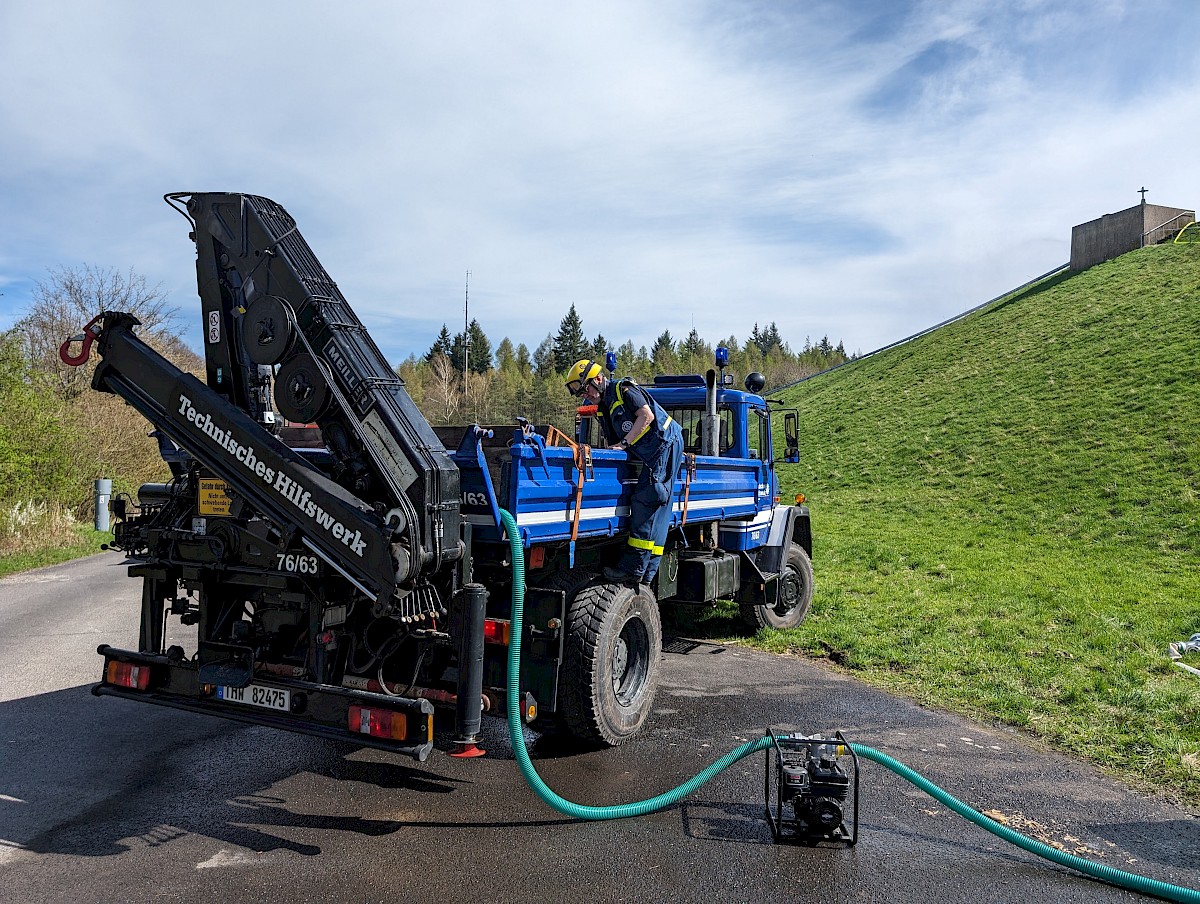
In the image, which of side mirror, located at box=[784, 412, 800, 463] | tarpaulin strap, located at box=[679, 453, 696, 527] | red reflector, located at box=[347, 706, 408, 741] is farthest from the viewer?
side mirror, located at box=[784, 412, 800, 463]

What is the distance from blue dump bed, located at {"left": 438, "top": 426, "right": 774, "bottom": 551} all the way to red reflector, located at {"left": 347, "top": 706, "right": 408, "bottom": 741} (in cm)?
109

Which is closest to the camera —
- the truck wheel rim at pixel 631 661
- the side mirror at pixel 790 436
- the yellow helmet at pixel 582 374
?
the truck wheel rim at pixel 631 661

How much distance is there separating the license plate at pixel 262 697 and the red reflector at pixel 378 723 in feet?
1.36

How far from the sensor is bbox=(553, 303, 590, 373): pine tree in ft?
237

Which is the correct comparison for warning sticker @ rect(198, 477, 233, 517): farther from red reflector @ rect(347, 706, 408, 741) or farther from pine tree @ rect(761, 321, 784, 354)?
pine tree @ rect(761, 321, 784, 354)

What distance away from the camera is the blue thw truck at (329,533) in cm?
420

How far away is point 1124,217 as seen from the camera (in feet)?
136

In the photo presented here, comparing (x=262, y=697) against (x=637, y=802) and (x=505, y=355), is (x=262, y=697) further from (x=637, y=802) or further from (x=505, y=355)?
(x=505, y=355)

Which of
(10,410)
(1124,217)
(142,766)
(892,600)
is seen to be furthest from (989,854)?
(1124,217)

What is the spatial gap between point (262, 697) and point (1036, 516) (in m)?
16.4

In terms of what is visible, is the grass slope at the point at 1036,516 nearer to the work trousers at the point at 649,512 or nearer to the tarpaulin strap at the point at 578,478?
the work trousers at the point at 649,512

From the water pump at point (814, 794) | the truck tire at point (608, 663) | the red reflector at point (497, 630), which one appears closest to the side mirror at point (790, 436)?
the truck tire at point (608, 663)

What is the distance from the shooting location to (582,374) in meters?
6.24

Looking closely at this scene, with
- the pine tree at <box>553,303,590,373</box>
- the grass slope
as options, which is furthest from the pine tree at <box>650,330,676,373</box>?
the grass slope
